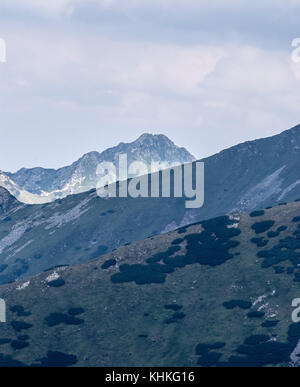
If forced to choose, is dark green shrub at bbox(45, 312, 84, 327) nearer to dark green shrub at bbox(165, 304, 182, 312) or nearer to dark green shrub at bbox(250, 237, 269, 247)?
dark green shrub at bbox(165, 304, 182, 312)

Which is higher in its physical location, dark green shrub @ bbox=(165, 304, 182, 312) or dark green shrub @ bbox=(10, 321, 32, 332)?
dark green shrub @ bbox=(165, 304, 182, 312)

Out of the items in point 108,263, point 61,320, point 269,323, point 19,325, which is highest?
point 108,263

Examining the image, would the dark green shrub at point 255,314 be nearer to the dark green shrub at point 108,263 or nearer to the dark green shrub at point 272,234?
the dark green shrub at point 272,234

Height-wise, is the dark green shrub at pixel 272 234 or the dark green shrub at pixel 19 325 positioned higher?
the dark green shrub at pixel 272 234

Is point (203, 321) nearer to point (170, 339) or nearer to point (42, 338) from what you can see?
point (170, 339)

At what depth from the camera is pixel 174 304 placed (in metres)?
123

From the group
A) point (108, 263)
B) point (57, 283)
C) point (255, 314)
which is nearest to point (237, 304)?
point (255, 314)

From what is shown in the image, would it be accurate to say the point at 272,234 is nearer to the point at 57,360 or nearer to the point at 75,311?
the point at 75,311

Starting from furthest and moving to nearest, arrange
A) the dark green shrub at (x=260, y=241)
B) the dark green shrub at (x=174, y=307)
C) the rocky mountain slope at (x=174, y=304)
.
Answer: the dark green shrub at (x=260, y=241) → the dark green shrub at (x=174, y=307) → the rocky mountain slope at (x=174, y=304)

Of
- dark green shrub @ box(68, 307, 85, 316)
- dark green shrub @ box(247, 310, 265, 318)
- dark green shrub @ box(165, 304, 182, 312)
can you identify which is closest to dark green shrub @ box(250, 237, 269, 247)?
dark green shrub @ box(165, 304, 182, 312)

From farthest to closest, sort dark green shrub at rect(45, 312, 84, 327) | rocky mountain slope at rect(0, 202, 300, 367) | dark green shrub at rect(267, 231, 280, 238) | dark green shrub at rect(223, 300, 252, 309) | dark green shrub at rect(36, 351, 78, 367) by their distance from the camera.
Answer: dark green shrub at rect(267, 231, 280, 238) < dark green shrub at rect(45, 312, 84, 327) < dark green shrub at rect(223, 300, 252, 309) < rocky mountain slope at rect(0, 202, 300, 367) < dark green shrub at rect(36, 351, 78, 367)

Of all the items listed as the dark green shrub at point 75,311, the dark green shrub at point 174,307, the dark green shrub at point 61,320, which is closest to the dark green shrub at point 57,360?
the dark green shrub at point 61,320

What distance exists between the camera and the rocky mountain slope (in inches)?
4264

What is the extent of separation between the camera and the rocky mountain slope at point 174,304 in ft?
355
